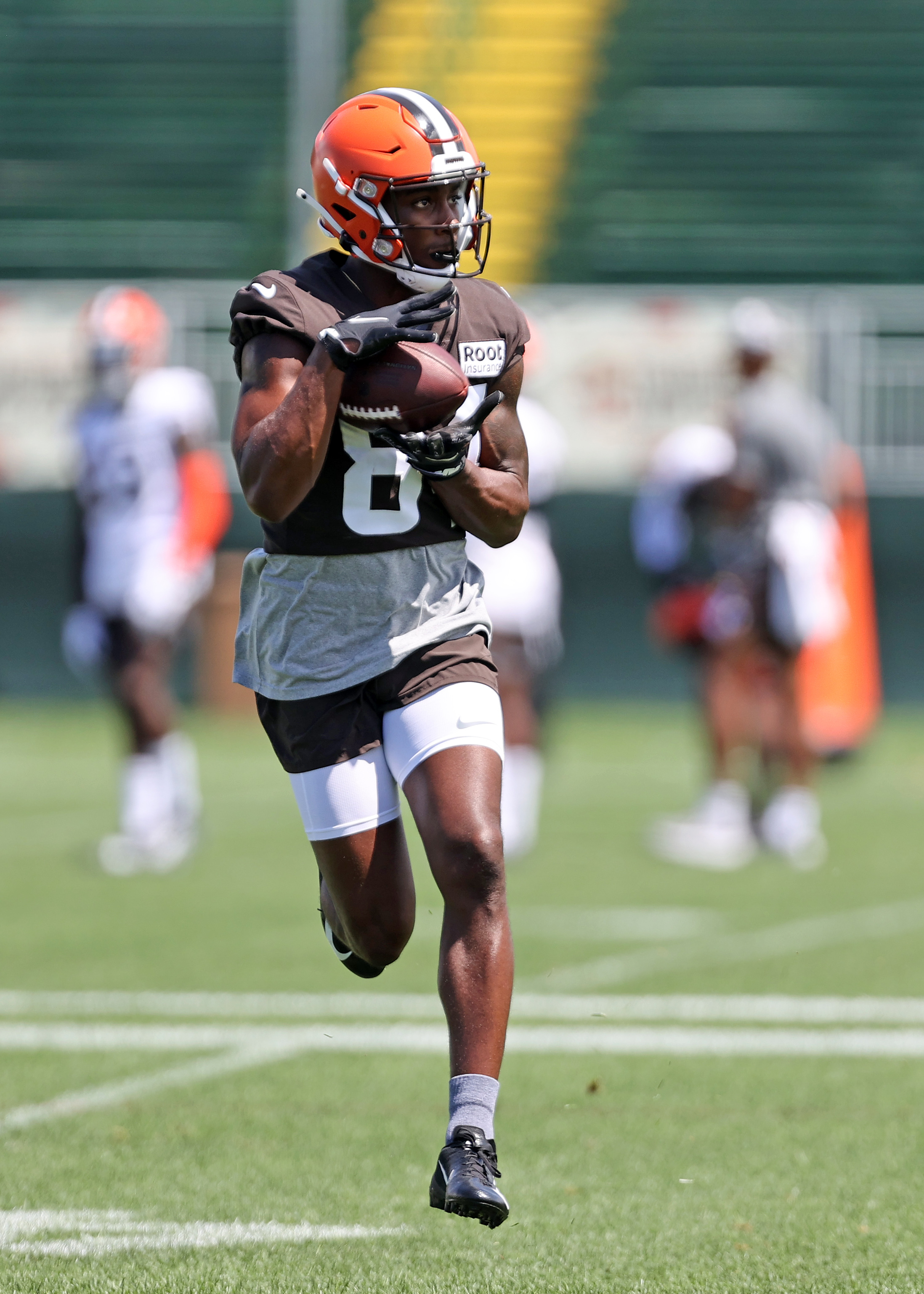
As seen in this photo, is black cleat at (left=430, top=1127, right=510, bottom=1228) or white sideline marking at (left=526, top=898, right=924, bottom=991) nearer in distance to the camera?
black cleat at (left=430, top=1127, right=510, bottom=1228)

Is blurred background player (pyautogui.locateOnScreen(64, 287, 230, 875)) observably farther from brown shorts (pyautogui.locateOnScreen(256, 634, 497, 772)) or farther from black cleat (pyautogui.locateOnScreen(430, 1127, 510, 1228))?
black cleat (pyautogui.locateOnScreen(430, 1127, 510, 1228))

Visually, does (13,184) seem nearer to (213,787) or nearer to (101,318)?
(213,787)

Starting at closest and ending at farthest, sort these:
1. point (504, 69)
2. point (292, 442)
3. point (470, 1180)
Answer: point (470, 1180) < point (292, 442) < point (504, 69)

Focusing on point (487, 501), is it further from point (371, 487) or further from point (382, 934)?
point (382, 934)

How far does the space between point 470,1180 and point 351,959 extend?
0.95 metres

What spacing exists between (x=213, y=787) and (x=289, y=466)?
8.11 metres

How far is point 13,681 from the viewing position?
15.7 m

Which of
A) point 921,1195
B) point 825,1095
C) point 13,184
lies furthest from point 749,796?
point 13,184

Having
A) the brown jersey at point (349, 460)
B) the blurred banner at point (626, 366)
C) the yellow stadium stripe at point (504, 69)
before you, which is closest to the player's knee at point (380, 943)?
the brown jersey at point (349, 460)

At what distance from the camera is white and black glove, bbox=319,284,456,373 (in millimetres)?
3406

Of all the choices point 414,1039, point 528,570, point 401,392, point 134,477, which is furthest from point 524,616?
point 401,392

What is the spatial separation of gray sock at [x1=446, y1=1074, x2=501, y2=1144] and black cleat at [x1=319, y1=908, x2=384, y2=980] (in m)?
0.61

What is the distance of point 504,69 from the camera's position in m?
19.6

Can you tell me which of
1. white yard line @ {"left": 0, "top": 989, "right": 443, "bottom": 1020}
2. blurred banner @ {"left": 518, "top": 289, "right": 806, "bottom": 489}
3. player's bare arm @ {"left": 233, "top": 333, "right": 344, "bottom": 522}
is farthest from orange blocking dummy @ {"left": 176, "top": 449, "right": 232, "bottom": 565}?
blurred banner @ {"left": 518, "top": 289, "right": 806, "bottom": 489}
